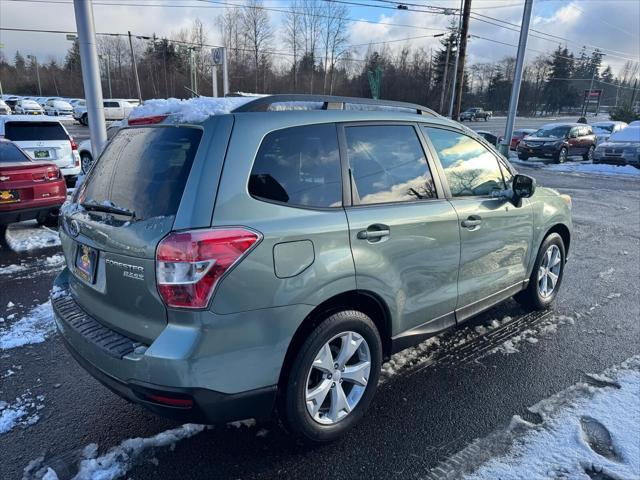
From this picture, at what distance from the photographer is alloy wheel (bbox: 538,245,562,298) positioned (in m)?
4.36

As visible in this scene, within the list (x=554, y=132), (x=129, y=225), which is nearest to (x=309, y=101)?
(x=129, y=225)

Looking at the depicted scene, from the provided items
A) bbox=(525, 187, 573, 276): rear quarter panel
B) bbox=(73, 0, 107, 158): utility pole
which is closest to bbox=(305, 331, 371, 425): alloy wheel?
bbox=(525, 187, 573, 276): rear quarter panel

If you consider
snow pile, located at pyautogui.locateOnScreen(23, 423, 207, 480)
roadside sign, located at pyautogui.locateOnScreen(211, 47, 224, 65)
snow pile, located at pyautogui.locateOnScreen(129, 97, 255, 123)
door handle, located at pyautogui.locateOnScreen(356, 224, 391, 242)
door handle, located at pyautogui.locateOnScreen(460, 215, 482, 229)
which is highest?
roadside sign, located at pyautogui.locateOnScreen(211, 47, 224, 65)

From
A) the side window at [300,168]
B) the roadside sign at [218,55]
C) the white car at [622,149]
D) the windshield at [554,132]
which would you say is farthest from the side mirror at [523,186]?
the windshield at [554,132]

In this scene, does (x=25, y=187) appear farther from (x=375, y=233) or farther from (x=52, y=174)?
(x=375, y=233)

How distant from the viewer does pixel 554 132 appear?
863 inches

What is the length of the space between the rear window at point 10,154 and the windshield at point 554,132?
71.0ft

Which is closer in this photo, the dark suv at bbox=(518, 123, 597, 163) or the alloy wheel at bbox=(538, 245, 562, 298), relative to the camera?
the alloy wheel at bbox=(538, 245, 562, 298)

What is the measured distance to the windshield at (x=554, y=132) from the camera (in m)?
21.6

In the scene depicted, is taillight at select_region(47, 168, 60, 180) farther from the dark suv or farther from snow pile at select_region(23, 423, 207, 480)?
the dark suv

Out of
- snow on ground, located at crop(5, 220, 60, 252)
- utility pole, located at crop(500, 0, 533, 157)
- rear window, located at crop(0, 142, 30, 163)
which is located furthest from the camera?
utility pole, located at crop(500, 0, 533, 157)

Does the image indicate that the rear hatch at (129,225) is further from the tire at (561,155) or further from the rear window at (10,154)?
the tire at (561,155)

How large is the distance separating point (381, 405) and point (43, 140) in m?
10.5

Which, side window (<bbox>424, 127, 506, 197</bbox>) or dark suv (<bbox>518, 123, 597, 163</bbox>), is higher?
side window (<bbox>424, 127, 506, 197</bbox>)
